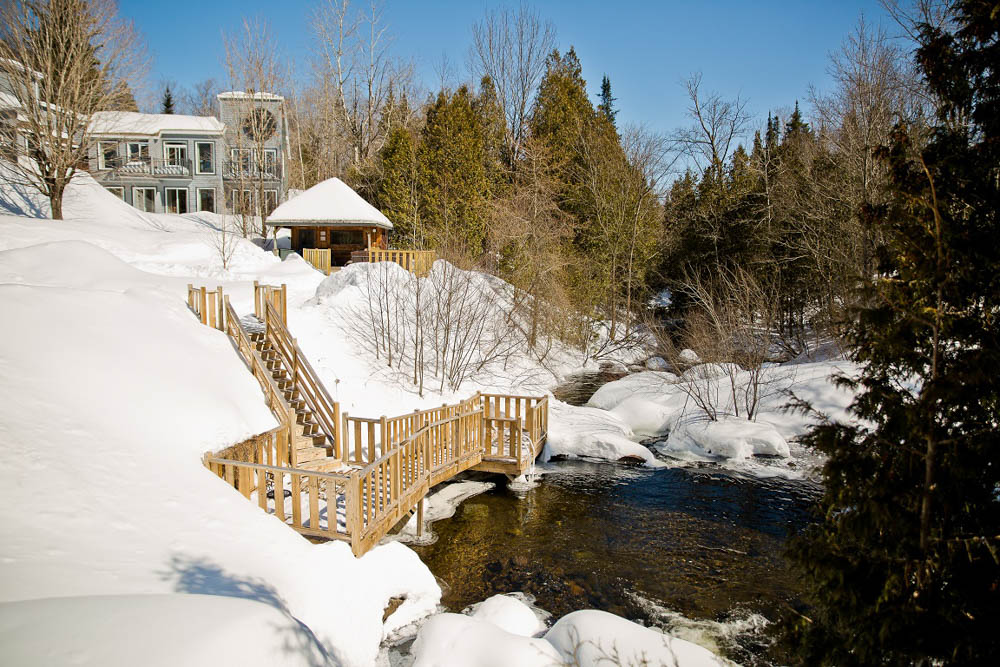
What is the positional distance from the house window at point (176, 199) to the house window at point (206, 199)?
97 cm

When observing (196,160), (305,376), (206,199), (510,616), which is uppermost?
(196,160)

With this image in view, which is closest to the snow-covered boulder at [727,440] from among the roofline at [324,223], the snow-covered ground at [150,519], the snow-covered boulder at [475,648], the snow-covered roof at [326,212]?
the snow-covered ground at [150,519]

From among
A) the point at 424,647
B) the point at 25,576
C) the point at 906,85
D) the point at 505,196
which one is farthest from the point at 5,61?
the point at 906,85

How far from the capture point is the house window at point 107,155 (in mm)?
35281

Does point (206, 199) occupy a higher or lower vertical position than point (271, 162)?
lower

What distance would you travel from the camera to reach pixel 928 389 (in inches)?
131

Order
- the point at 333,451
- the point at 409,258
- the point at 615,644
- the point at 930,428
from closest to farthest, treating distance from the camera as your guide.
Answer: the point at 930,428 < the point at 615,644 < the point at 333,451 < the point at 409,258

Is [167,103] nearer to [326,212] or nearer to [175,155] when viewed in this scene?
[175,155]

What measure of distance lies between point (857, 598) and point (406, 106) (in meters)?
45.3

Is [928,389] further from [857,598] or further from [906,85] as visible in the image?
[906,85]

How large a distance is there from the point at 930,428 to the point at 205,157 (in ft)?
142

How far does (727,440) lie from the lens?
1431 cm

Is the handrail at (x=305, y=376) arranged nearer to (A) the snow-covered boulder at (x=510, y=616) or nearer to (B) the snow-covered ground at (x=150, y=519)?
(B) the snow-covered ground at (x=150, y=519)

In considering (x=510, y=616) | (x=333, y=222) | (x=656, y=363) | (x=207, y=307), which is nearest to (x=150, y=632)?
(x=510, y=616)
